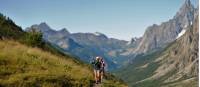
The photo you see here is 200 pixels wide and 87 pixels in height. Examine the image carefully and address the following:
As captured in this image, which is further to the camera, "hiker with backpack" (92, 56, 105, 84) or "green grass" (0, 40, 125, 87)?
"hiker with backpack" (92, 56, 105, 84)

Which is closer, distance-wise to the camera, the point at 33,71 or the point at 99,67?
the point at 33,71

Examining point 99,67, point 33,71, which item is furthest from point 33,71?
point 99,67

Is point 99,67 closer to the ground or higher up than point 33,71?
higher up

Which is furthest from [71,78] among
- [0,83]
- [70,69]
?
[0,83]

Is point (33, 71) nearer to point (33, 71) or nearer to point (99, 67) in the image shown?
point (33, 71)

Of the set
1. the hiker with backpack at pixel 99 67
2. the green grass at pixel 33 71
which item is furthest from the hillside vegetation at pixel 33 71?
the hiker with backpack at pixel 99 67

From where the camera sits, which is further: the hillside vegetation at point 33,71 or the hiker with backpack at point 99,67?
the hiker with backpack at point 99,67

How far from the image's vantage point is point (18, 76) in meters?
23.6

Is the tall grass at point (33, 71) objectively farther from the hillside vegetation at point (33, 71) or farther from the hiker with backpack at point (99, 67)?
the hiker with backpack at point (99, 67)

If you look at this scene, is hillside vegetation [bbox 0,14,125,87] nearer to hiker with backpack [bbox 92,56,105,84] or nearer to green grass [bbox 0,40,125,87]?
green grass [bbox 0,40,125,87]

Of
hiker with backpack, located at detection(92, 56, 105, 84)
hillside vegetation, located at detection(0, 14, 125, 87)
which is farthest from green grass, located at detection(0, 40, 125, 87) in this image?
hiker with backpack, located at detection(92, 56, 105, 84)

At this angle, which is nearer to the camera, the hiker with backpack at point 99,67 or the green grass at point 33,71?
the green grass at point 33,71

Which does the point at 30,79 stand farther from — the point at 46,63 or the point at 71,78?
the point at 46,63

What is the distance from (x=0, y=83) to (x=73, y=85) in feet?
14.5
